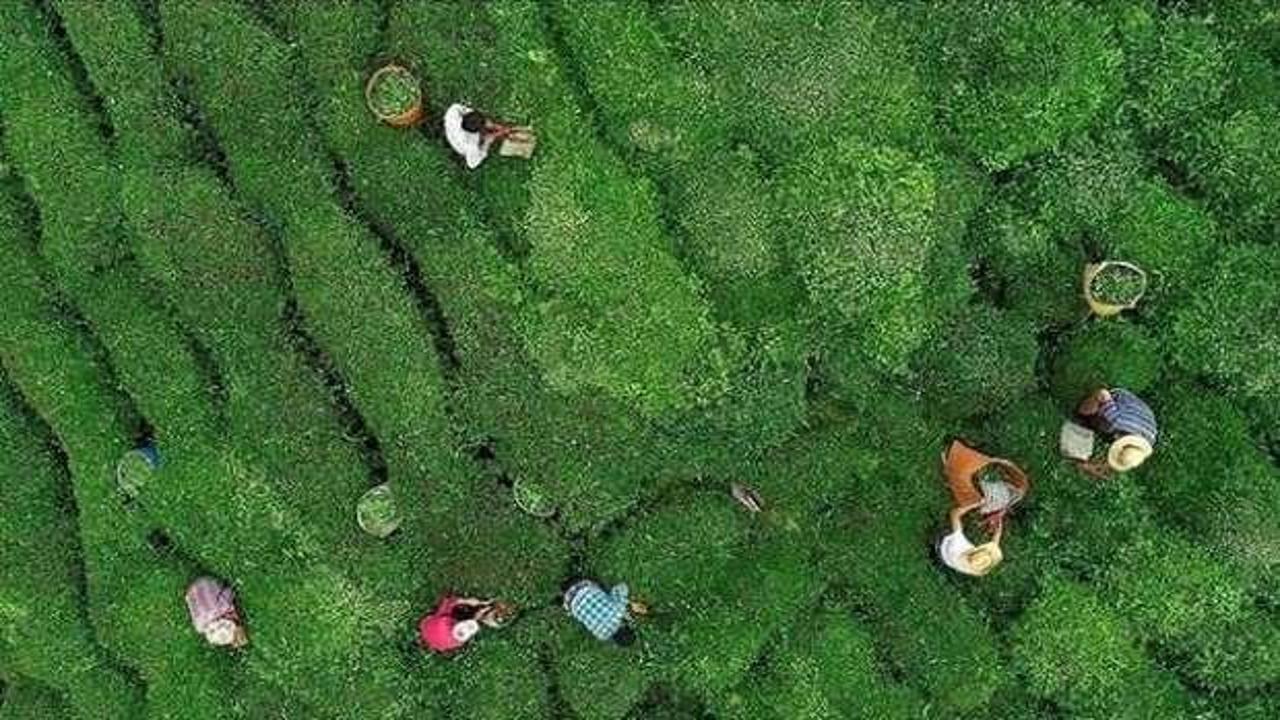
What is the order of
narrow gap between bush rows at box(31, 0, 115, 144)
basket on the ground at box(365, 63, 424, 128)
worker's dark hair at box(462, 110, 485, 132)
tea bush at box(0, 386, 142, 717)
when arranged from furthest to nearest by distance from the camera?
tea bush at box(0, 386, 142, 717), narrow gap between bush rows at box(31, 0, 115, 144), basket on the ground at box(365, 63, 424, 128), worker's dark hair at box(462, 110, 485, 132)

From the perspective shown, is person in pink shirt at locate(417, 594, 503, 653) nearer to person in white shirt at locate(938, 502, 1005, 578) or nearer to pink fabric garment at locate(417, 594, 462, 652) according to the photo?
pink fabric garment at locate(417, 594, 462, 652)

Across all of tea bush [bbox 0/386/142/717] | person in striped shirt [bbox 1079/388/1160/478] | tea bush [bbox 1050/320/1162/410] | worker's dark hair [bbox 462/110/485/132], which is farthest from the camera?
tea bush [bbox 0/386/142/717]

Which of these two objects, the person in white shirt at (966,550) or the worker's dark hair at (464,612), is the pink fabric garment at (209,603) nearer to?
the worker's dark hair at (464,612)

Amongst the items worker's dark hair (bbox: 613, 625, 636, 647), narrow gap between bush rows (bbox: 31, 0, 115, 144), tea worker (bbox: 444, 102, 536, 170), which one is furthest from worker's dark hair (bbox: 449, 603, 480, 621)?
narrow gap between bush rows (bbox: 31, 0, 115, 144)

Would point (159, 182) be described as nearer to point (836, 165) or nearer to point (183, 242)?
point (183, 242)

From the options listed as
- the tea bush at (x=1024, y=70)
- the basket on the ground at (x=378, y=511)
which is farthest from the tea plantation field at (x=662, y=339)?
the basket on the ground at (x=378, y=511)

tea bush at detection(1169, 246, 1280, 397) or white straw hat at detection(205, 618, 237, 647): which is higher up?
tea bush at detection(1169, 246, 1280, 397)

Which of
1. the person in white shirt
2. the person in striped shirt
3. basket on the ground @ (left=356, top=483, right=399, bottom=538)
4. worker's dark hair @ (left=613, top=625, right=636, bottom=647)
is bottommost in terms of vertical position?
worker's dark hair @ (left=613, top=625, right=636, bottom=647)

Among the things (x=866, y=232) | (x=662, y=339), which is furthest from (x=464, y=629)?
(x=866, y=232)
